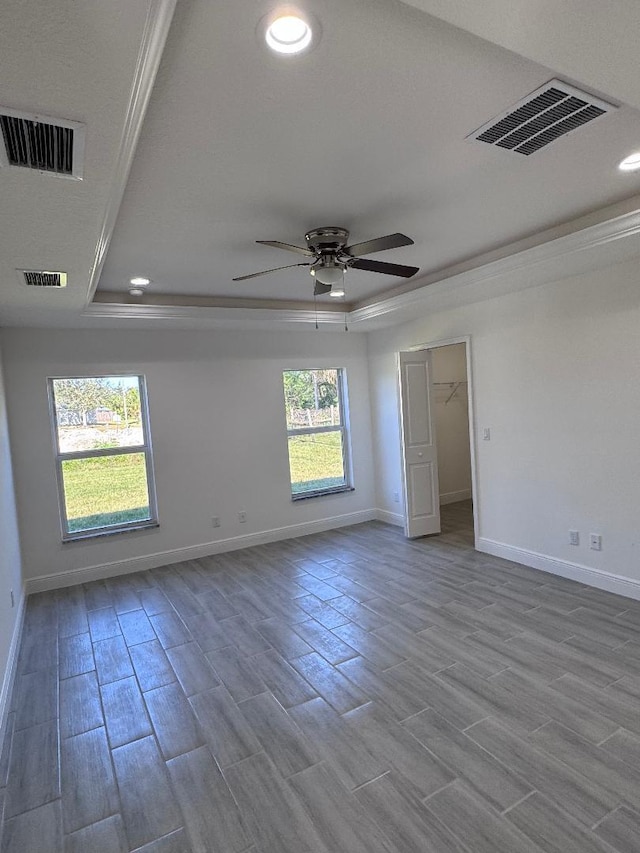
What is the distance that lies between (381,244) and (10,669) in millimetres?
3388

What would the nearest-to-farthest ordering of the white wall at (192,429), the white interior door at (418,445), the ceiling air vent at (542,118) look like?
the ceiling air vent at (542,118)
the white wall at (192,429)
the white interior door at (418,445)

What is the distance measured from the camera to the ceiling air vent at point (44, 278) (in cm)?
272

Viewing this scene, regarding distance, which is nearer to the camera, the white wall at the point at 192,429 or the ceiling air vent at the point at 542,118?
the ceiling air vent at the point at 542,118

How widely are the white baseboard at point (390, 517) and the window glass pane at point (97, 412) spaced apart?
3.15 meters

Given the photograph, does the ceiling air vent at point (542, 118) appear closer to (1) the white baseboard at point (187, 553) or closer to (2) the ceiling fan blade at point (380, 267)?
(2) the ceiling fan blade at point (380, 267)

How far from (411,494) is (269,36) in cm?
457

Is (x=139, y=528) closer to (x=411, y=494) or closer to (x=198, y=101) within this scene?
(x=411, y=494)

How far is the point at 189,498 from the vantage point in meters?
5.13

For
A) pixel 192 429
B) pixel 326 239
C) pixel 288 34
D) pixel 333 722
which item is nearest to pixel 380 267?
pixel 326 239

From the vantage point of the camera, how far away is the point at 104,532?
473cm

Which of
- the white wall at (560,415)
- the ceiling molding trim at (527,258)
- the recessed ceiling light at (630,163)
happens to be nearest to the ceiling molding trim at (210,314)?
the ceiling molding trim at (527,258)

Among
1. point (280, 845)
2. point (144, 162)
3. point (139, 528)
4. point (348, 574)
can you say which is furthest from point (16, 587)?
point (144, 162)

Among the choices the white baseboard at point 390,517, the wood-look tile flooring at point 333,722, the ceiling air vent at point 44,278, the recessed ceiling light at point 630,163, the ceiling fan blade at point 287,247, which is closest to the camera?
the wood-look tile flooring at point 333,722

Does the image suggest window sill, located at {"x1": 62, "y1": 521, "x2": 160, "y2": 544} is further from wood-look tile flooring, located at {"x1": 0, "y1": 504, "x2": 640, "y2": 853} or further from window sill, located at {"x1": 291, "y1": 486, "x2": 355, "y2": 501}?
window sill, located at {"x1": 291, "y1": 486, "x2": 355, "y2": 501}
